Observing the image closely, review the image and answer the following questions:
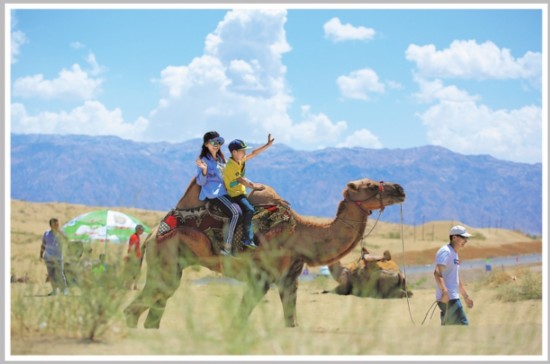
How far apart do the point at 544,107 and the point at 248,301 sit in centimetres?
466

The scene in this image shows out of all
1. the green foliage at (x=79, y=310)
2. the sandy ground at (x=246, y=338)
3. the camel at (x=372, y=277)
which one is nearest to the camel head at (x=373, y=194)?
the sandy ground at (x=246, y=338)

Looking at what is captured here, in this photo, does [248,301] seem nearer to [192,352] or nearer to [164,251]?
[192,352]

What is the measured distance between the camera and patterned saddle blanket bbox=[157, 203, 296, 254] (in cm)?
1127

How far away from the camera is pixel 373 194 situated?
470 inches

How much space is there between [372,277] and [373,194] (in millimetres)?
6907

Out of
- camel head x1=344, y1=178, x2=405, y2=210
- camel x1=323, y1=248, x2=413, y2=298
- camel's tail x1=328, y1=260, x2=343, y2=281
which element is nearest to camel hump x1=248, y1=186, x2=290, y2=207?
camel head x1=344, y1=178, x2=405, y2=210

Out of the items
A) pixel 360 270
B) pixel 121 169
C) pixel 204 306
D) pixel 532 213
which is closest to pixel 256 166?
pixel 121 169

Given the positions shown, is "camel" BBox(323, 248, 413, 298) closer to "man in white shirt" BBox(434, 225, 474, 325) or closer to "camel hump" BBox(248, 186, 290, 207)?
"camel hump" BBox(248, 186, 290, 207)

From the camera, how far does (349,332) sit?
840cm

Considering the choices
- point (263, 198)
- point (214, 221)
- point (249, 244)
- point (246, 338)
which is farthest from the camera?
point (263, 198)

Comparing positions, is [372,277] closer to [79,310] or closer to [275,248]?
[275,248]

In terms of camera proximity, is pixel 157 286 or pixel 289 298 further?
pixel 289 298

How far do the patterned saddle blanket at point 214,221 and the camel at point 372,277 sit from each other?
6432 mm

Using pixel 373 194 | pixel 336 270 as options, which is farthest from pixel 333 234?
pixel 336 270
